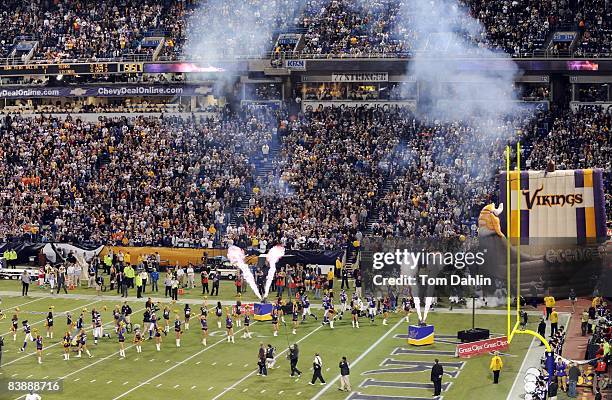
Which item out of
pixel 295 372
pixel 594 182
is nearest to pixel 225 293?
pixel 295 372

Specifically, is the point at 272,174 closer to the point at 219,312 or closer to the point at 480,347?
the point at 219,312

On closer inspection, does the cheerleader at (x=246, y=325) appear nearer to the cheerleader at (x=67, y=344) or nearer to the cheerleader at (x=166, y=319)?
the cheerleader at (x=166, y=319)

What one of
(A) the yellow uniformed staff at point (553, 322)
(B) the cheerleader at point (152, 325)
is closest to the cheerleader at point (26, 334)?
(B) the cheerleader at point (152, 325)

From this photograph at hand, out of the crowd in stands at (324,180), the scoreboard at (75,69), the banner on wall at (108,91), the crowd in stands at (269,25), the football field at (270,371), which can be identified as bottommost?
the football field at (270,371)

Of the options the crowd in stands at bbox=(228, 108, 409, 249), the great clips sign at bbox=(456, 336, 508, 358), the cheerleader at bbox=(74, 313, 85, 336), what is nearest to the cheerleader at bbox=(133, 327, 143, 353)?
the cheerleader at bbox=(74, 313, 85, 336)

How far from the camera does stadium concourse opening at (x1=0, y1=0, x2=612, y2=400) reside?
3184 centimetres

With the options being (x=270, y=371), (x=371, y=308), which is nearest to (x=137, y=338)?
(x=270, y=371)

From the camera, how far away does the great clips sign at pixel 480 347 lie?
32125 mm

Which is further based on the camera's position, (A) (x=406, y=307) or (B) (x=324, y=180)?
(B) (x=324, y=180)

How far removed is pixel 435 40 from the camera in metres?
52.3

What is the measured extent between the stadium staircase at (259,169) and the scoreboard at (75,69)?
9.62m

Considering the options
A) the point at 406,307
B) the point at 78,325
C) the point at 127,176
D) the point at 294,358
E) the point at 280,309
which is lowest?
the point at 294,358

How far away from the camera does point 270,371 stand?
31281 mm

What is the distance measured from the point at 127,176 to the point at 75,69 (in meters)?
9.96
